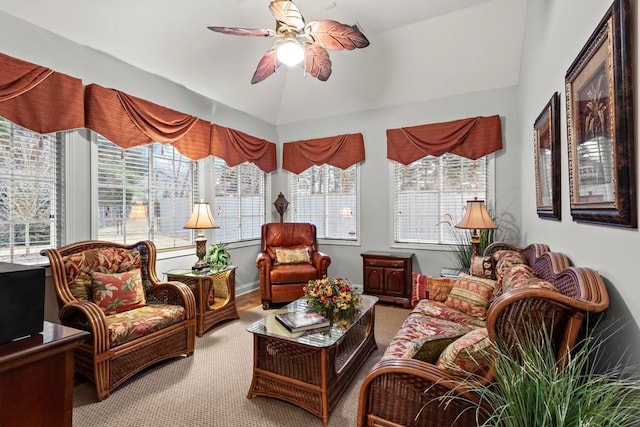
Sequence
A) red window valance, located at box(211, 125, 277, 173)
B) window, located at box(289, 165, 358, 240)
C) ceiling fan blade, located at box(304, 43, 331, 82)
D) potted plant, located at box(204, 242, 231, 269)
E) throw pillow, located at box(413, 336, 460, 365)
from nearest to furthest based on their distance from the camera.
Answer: throw pillow, located at box(413, 336, 460, 365)
ceiling fan blade, located at box(304, 43, 331, 82)
potted plant, located at box(204, 242, 231, 269)
red window valance, located at box(211, 125, 277, 173)
window, located at box(289, 165, 358, 240)

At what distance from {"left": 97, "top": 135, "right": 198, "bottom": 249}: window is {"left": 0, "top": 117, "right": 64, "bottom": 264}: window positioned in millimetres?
356

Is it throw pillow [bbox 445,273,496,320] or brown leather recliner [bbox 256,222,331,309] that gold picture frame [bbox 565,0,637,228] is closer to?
throw pillow [bbox 445,273,496,320]

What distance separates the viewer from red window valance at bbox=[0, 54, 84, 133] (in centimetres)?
237

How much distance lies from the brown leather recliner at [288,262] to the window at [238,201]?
0.51 m

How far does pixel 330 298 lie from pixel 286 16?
2174 millimetres

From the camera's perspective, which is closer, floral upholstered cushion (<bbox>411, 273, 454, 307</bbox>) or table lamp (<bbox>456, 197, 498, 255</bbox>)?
floral upholstered cushion (<bbox>411, 273, 454, 307</bbox>)

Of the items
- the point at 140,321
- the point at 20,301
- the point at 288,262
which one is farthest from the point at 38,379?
the point at 288,262

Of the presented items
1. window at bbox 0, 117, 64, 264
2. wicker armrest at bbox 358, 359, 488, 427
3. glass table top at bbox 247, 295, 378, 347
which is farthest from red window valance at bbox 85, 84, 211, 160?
wicker armrest at bbox 358, 359, 488, 427

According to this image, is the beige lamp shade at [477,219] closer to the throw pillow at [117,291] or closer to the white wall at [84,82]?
the throw pillow at [117,291]

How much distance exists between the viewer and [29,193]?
2.63 meters

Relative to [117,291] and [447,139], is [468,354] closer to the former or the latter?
[117,291]

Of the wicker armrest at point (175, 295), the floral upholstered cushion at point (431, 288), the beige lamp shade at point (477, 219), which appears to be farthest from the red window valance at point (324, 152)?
the wicker armrest at point (175, 295)

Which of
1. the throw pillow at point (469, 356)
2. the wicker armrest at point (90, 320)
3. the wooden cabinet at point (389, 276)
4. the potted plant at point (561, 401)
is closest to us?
the potted plant at point (561, 401)

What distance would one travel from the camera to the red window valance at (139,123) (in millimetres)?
2920
